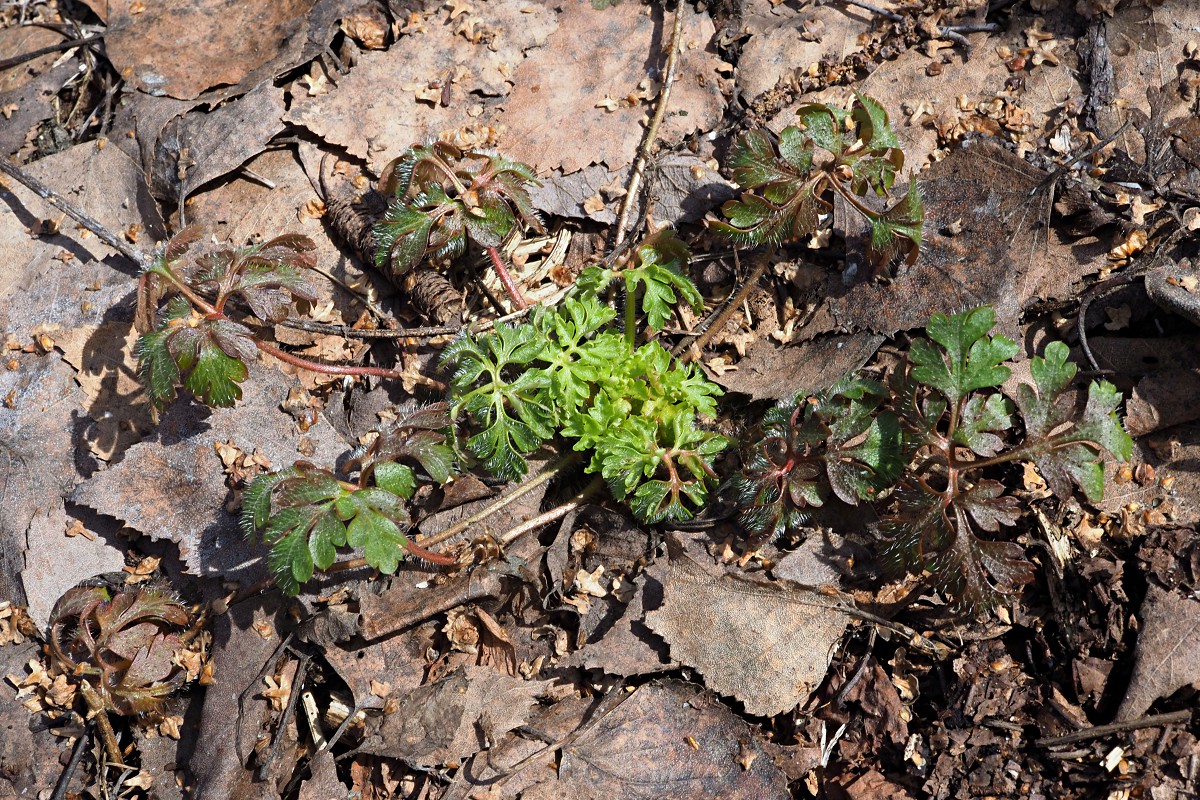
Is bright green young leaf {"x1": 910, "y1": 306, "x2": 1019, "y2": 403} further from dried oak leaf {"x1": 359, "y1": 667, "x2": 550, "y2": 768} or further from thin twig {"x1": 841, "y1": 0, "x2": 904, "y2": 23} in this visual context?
dried oak leaf {"x1": 359, "y1": 667, "x2": 550, "y2": 768}

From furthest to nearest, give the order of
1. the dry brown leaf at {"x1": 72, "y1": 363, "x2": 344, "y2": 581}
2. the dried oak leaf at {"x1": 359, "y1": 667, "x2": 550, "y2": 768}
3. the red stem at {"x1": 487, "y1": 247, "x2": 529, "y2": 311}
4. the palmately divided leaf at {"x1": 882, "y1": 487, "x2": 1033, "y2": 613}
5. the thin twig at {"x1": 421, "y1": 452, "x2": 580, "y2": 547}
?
the red stem at {"x1": 487, "y1": 247, "x2": 529, "y2": 311}, the dry brown leaf at {"x1": 72, "y1": 363, "x2": 344, "y2": 581}, the thin twig at {"x1": 421, "y1": 452, "x2": 580, "y2": 547}, the dried oak leaf at {"x1": 359, "y1": 667, "x2": 550, "y2": 768}, the palmately divided leaf at {"x1": 882, "y1": 487, "x2": 1033, "y2": 613}

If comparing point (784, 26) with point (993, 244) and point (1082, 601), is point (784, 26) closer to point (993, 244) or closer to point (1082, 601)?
point (993, 244)

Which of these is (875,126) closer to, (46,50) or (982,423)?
(982,423)

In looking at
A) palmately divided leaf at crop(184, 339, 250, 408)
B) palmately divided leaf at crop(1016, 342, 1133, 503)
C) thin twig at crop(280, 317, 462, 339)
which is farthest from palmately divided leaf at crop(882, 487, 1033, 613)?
palmately divided leaf at crop(184, 339, 250, 408)

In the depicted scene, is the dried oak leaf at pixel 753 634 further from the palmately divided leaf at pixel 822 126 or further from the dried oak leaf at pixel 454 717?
the palmately divided leaf at pixel 822 126

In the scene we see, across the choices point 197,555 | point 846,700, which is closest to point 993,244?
point 846,700

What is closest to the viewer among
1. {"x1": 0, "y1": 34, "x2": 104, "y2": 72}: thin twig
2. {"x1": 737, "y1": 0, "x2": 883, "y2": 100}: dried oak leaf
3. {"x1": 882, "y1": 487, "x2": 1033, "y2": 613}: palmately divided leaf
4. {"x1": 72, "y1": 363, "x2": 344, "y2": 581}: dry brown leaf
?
{"x1": 882, "y1": 487, "x2": 1033, "y2": 613}: palmately divided leaf
